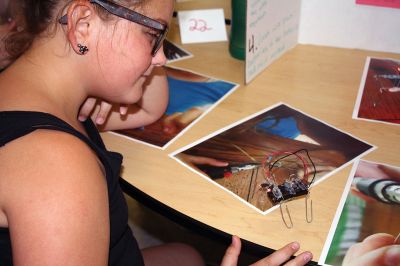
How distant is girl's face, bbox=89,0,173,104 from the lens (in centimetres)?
84

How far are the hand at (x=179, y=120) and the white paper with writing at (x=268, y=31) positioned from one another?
0.54 feet

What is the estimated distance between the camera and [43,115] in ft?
2.58

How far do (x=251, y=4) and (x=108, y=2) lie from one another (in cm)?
44

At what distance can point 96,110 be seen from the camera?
46.0 inches

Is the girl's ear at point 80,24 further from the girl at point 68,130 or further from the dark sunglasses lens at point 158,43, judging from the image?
the dark sunglasses lens at point 158,43

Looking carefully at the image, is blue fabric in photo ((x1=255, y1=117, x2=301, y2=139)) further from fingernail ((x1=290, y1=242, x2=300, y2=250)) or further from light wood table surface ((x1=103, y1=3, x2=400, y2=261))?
fingernail ((x1=290, y1=242, x2=300, y2=250))

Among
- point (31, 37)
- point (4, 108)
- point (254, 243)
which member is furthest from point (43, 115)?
point (254, 243)

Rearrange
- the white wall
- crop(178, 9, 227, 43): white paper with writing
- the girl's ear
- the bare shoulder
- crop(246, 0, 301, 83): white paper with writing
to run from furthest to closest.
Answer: crop(178, 9, 227, 43): white paper with writing
the white wall
crop(246, 0, 301, 83): white paper with writing
the girl's ear
the bare shoulder

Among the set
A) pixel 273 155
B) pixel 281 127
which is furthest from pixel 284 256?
pixel 281 127

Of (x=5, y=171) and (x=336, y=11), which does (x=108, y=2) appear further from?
(x=336, y=11)

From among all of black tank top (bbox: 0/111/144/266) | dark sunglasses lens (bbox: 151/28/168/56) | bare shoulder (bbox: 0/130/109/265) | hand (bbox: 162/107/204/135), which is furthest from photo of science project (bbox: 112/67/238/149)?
bare shoulder (bbox: 0/130/109/265)

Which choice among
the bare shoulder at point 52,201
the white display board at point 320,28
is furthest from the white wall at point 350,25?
the bare shoulder at point 52,201

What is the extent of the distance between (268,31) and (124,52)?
1.70 feet

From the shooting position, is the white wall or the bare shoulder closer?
the bare shoulder
